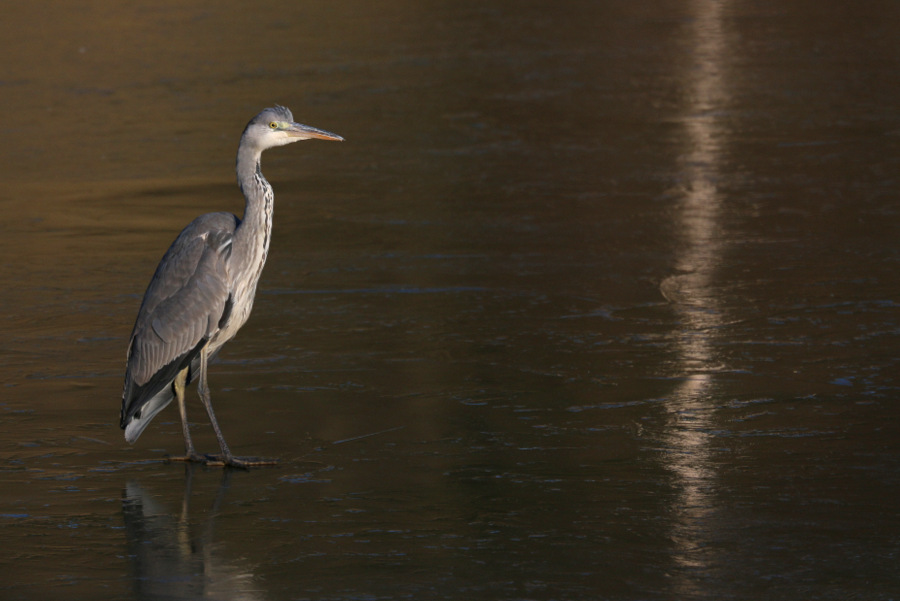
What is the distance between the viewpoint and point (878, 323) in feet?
32.2

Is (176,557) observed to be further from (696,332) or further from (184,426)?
(696,332)

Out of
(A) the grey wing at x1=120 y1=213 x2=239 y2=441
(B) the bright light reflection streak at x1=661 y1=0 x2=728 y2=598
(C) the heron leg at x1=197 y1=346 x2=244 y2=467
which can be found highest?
(A) the grey wing at x1=120 y1=213 x2=239 y2=441

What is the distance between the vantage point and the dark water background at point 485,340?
250 inches

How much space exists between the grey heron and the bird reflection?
1.88 ft

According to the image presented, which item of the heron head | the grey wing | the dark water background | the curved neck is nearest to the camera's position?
the dark water background

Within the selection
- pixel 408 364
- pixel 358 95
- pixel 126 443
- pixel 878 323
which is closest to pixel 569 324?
pixel 408 364

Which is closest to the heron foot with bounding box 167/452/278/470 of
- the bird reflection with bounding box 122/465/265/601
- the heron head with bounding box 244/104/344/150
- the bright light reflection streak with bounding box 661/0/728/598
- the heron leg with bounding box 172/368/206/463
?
the heron leg with bounding box 172/368/206/463

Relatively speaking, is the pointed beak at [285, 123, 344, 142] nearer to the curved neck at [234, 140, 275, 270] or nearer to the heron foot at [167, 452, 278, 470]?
the curved neck at [234, 140, 275, 270]

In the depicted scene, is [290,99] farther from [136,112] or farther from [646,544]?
[646,544]

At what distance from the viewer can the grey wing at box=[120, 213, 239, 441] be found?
764 cm

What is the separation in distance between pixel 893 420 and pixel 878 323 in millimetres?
1980

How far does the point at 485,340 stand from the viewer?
385 inches

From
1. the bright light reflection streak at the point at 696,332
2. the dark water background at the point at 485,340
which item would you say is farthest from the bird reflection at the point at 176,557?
the bright light reflection streak at the point at 696,332

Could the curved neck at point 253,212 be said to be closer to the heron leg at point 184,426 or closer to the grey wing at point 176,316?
the grey wing at point 176,316
